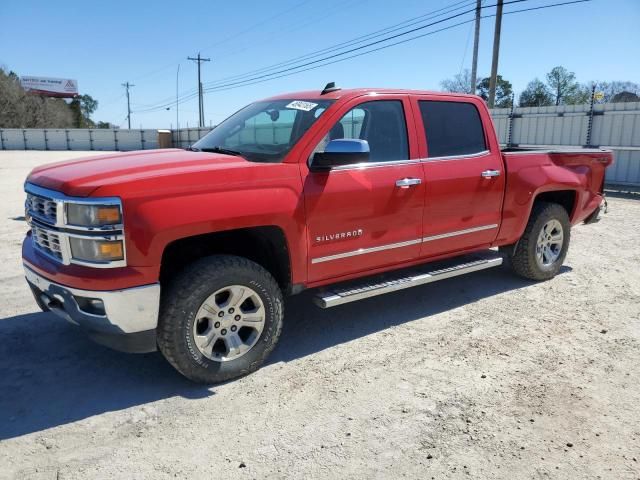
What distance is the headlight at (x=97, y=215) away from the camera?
2.93 metres

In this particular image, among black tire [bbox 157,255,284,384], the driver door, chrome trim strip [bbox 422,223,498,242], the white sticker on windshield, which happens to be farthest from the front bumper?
chrome trim strip [bbox 422,223,498,242]

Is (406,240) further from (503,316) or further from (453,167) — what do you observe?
(503,316)

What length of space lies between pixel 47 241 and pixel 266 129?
1.85m

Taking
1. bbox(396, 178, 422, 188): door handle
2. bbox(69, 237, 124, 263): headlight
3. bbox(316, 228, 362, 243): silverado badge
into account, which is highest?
bbox(396, 178, 422, 188): door handle

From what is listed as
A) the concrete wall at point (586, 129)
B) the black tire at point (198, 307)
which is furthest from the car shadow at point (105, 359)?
the concrete wall at point (586, 129)

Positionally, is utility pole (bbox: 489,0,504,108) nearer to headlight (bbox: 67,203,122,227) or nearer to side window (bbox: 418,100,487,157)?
side window (bbox: 418,100,487,157)

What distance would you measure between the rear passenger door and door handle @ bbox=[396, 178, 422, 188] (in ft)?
0.41

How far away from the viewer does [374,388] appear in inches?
135

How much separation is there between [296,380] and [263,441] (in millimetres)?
719

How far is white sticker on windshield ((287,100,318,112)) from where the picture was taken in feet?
13.3

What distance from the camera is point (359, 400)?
3.29 metres

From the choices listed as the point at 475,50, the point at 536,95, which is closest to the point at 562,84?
the point at 536,95

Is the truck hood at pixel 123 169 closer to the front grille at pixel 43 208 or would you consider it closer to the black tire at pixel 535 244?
the front grille at pixel 43 208

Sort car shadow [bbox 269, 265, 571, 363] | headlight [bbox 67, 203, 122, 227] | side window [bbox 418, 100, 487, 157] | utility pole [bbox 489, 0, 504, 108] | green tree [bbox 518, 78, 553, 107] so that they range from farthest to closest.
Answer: green tree [bbox 518, 78, 553, 107] < utility pole [bbox 489, 0, 504, 108] < side window [bbox 418, 100, 487, 157] < car shadow [bbox 269, 265, 571, 363] < headlight [bbox 67, 203, 122, 227]
